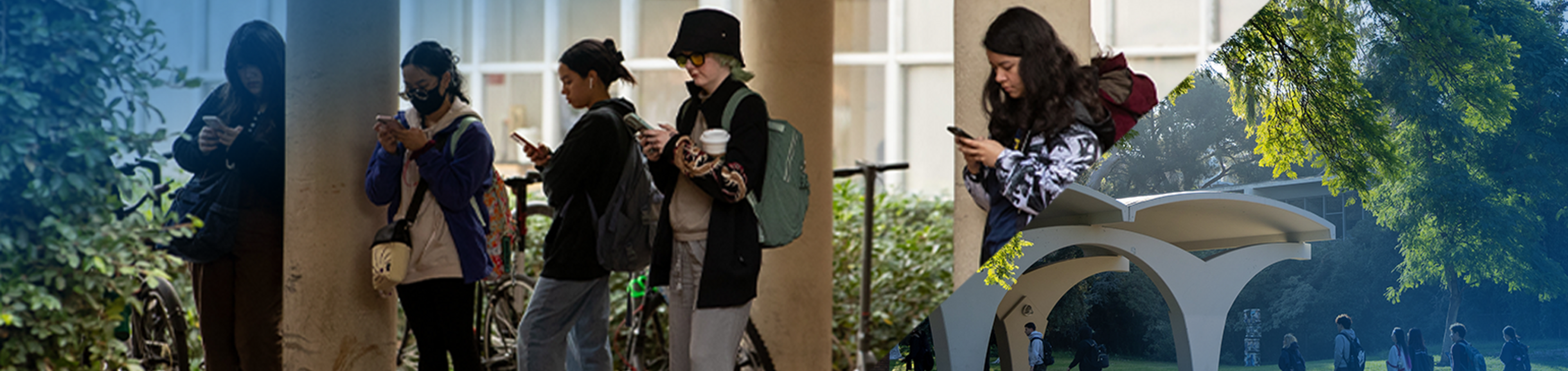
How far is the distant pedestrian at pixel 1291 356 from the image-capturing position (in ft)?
4.00

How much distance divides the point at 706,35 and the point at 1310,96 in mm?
1867

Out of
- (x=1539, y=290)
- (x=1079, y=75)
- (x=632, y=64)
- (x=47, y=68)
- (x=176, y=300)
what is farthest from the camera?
(x=632, y=64)

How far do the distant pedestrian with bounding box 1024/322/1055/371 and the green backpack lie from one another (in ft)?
5.38

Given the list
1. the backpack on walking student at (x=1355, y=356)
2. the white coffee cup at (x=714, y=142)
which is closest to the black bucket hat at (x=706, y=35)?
the white coffee cup at (x=714, y=142)

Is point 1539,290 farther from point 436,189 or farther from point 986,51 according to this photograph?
point 436,189

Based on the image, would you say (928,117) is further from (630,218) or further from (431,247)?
(431,247)

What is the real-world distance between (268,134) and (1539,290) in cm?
343

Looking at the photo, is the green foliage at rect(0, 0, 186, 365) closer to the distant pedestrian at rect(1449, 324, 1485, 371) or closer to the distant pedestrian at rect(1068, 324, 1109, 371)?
the distant pedestrian at rect(1068, 324, 1109, 371)

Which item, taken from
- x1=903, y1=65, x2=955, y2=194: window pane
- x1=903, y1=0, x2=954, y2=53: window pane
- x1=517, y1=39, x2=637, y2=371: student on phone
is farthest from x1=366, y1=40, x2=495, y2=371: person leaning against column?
x1=903, y1=0, x2=954, y2=53: window pane

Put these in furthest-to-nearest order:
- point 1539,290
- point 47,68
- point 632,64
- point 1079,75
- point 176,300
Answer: point 632,64 < point 176,300 < point 47,68 < point 1079,75 < point 1539,290

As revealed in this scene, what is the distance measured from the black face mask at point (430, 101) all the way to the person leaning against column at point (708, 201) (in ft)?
2.70

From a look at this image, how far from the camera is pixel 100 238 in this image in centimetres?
329

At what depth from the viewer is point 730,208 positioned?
286cm

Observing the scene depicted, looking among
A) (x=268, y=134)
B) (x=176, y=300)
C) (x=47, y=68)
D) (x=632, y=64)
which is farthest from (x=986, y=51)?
(x=632, y=64)
